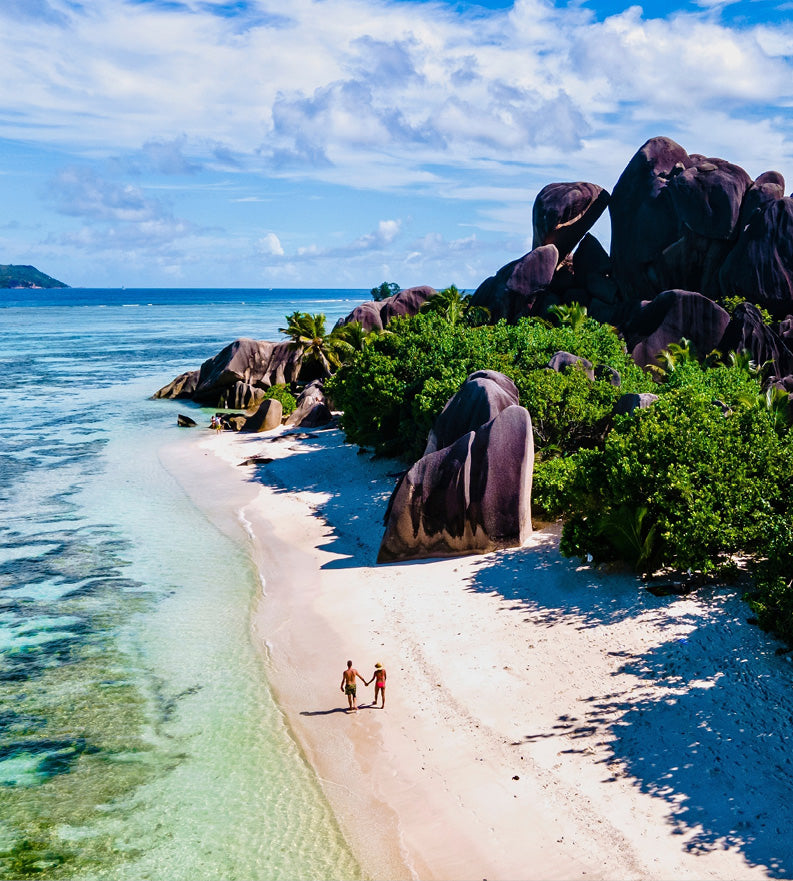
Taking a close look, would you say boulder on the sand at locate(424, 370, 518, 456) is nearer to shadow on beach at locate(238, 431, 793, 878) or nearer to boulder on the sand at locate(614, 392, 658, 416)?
boulder on the sand at locate(614, 392, 658, 416)

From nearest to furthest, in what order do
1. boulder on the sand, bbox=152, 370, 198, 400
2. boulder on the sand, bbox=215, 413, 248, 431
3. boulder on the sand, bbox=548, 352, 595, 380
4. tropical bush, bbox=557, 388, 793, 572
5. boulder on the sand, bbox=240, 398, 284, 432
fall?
tropical bush, bbox=557, 388, 793, 572
boulder on the sand, bbox=548, 352, 595, 380
boulder on the sand, bbox=240, 398, 284, 432
boulder on the sand, bbox=215, 413, 248, 431
boulder on the sand, bbox=152, 370, 198, 400

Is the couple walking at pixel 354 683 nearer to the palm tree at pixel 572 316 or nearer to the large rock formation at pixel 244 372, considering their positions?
the palm tree at pixel 572 316

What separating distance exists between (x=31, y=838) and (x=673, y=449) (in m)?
15.0

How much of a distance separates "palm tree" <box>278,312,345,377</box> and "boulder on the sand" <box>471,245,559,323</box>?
1168 centimetres

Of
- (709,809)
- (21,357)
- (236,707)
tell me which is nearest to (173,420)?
(236,707)

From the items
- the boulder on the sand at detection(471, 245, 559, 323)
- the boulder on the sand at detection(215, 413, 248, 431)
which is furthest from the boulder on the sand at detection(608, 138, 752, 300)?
the boulder on the sand at detection(215, 413, 248, 431)

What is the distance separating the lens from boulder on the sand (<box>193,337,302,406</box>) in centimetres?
5959

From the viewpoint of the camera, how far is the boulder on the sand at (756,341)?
147 ft

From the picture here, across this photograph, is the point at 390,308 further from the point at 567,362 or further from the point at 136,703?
the point at 136,703

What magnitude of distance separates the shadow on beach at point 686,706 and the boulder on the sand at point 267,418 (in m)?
27.1

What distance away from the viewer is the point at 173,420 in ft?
174

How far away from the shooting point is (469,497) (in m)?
23.2

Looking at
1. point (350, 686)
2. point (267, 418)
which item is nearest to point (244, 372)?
point (267, 418)

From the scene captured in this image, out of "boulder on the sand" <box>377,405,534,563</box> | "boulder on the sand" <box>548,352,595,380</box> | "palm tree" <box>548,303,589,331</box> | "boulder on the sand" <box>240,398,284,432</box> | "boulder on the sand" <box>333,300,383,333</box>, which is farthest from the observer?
"boulder on the sand" <box>333,300,383,333</box>
